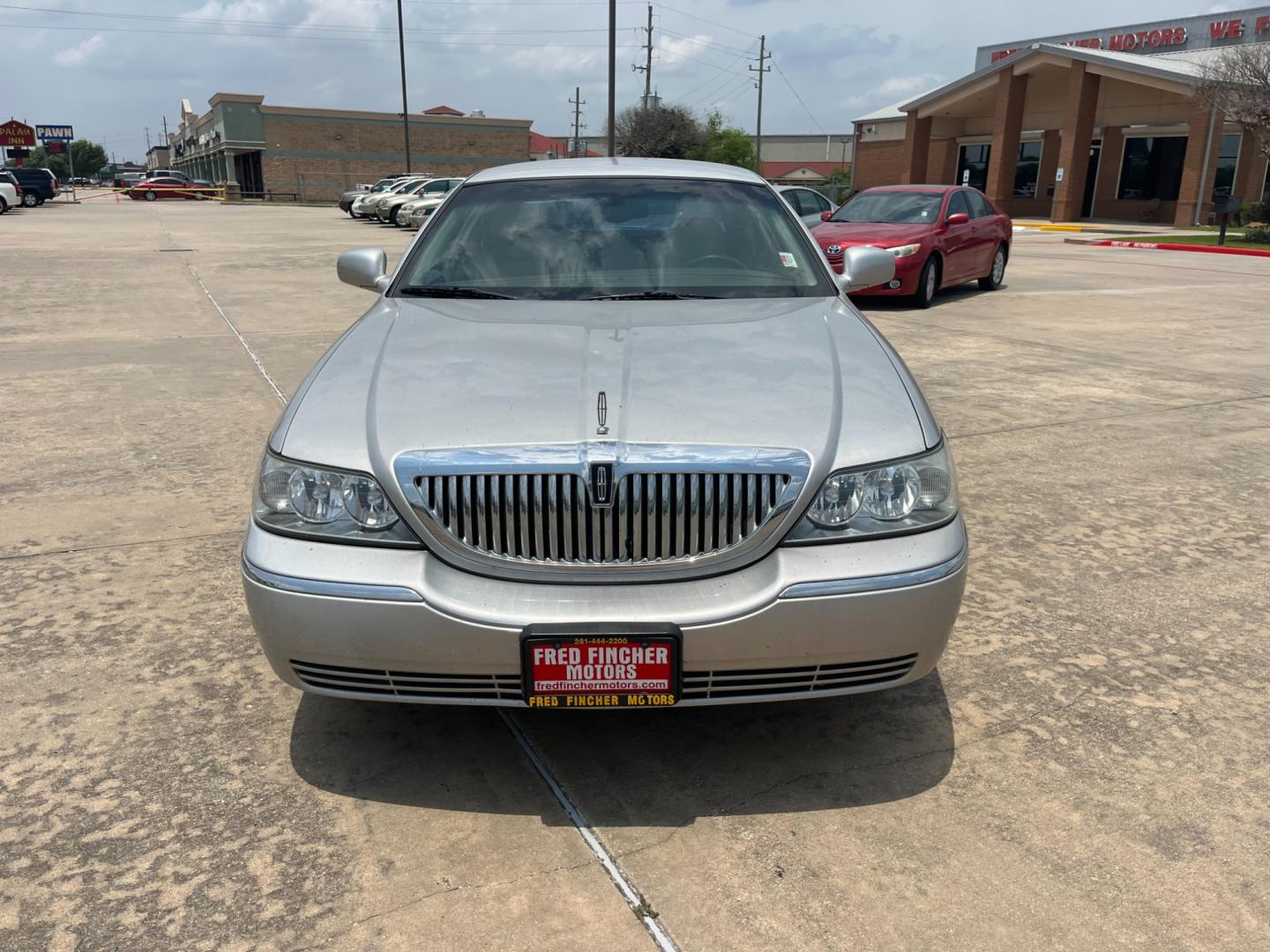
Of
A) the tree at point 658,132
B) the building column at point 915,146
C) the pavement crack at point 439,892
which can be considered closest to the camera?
the pavement crack at point 439,892

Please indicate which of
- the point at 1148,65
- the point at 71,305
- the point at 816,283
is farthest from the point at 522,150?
the point at 816,283

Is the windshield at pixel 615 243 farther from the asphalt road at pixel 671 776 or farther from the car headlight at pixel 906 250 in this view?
the car headlight at pixel 906 250

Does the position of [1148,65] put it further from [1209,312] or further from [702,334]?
[702,334]

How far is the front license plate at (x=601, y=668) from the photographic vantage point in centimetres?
240

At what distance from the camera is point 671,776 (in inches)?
110

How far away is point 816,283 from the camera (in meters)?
3.89

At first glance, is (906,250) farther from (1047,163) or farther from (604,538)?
(1047,163)

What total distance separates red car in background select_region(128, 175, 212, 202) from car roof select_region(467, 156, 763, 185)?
66.1 m

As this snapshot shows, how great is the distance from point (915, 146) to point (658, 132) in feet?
61.2

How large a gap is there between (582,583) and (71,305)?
12.0m

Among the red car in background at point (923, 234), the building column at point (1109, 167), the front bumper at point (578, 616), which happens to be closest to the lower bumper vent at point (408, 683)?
the front bumper at point (578, 616)

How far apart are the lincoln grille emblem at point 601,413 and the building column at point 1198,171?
123 feet

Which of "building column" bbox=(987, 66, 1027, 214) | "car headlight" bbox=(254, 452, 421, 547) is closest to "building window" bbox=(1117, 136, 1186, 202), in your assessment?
"building column" bbox=(987, 66, 1027, 214)

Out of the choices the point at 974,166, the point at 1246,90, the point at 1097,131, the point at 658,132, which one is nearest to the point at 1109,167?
the point at 1097,131
